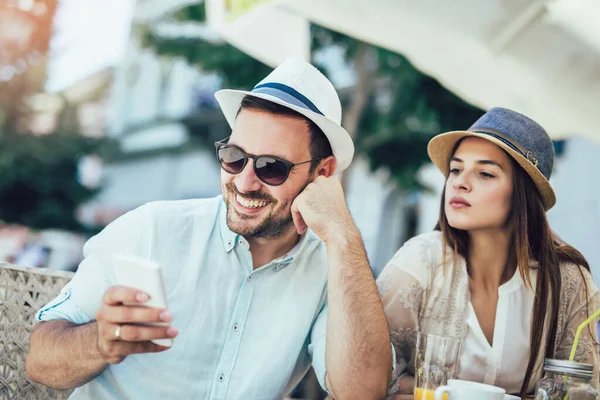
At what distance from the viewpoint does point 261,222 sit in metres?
2.72

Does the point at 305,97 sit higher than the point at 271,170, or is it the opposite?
the point at 305,97

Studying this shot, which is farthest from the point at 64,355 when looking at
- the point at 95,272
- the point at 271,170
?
the point at 271,170

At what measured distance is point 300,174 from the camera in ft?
9.40

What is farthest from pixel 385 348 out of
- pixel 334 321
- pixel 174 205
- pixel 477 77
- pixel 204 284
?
pixel 477 77

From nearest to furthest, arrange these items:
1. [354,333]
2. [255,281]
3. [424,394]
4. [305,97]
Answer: [424,394]
[354,333]
[255,281]
[305,97]

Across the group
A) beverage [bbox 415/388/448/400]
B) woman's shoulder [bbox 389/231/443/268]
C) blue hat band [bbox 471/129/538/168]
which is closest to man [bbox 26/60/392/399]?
beverage [bbox 415/388/448/400]

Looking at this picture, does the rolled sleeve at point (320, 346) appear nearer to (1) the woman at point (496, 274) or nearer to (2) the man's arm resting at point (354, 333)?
(2) the man's arm resting at point (354, 333)

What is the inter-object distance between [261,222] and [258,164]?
0.21 meters

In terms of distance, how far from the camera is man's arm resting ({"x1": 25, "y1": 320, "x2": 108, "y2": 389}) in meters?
2.18

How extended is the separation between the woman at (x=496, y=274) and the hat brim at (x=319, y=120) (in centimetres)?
48

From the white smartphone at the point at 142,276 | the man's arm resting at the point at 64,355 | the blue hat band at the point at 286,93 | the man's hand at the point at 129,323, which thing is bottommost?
the man's arm resting at the point at 64,355

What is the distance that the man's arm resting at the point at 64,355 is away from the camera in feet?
7.16

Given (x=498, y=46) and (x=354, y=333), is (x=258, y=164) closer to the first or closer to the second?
(x=354, y=333)

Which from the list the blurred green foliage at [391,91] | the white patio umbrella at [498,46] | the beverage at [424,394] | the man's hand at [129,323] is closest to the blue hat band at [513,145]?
the white patio umbrella at [498,46]
